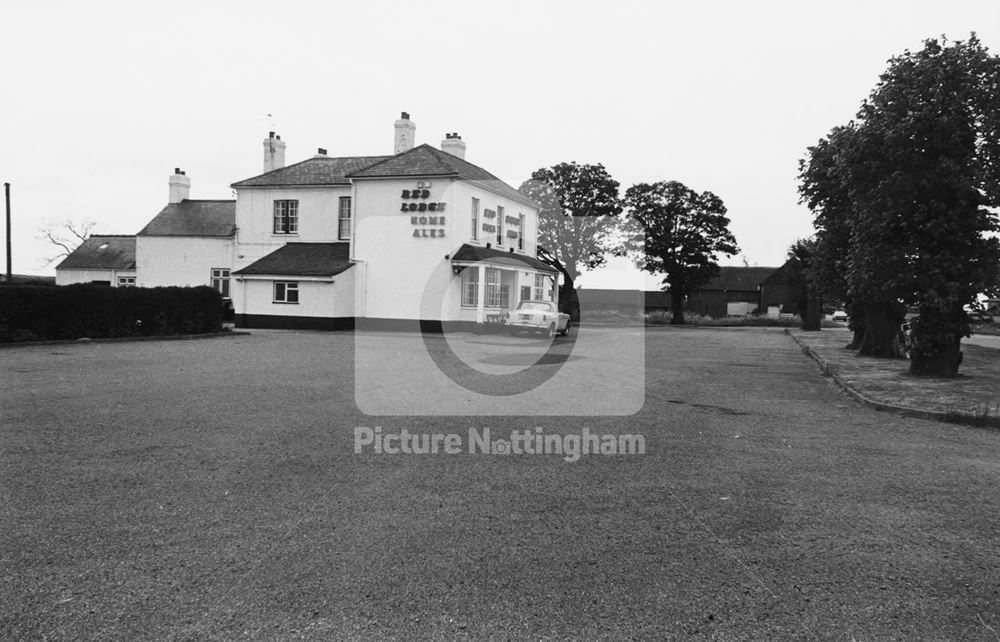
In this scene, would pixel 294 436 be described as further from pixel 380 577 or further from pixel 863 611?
pixel 863 611

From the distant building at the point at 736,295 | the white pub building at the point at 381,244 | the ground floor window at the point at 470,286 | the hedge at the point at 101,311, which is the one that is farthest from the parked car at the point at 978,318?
the distant building at the point at 736,295

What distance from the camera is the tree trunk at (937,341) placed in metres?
15.1

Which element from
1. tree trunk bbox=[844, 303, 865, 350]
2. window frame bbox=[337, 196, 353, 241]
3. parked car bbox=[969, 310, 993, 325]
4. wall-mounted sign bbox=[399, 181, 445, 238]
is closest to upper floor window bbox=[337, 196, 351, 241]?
window frame bbox=[337, 196, 353, 241]

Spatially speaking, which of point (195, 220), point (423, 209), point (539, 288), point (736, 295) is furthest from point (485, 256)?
point (736, 295)

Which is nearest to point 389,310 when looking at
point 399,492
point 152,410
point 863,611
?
point 152,410

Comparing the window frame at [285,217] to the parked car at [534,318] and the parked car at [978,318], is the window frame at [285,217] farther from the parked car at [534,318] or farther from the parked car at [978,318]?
the parked car at [978,318]

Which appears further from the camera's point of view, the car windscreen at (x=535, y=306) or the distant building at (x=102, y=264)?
the distant building at (x=102, y=264)

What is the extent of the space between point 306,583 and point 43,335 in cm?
2020

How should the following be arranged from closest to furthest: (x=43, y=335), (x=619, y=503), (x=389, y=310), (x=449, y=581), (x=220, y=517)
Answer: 1. (x=449, y=581)
2. (x=220, y=517)
3. (x=619, y=503)
4. (x=43, y=335)
5. (x=389, y=310)

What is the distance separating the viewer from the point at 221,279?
129 ft

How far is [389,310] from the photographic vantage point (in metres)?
31.7

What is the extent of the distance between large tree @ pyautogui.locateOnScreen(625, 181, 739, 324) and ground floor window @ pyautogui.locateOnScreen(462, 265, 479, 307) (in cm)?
2969

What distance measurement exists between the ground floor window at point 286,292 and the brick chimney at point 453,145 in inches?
436

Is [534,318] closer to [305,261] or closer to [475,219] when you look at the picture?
[475,219]
